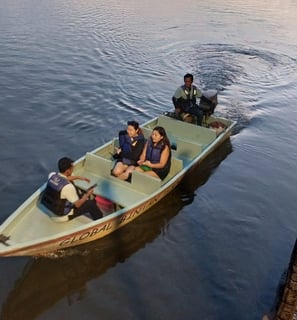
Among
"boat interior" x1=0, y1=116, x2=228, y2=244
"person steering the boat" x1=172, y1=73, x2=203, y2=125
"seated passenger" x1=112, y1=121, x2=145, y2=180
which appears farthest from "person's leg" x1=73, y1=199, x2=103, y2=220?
"person steering the boat" x1=172, y1=73, x2=203, y2=125

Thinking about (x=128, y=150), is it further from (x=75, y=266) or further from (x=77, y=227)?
(x=75, y=266)

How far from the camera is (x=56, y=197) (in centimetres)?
754

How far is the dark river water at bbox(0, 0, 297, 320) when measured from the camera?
7648 millimetres

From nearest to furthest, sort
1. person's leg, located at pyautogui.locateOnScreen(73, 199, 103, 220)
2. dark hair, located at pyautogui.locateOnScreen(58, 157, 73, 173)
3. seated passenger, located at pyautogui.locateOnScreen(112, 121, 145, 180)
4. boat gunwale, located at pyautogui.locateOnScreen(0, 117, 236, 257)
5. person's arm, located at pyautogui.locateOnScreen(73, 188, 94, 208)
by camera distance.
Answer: boat gunwale, located at pyautogui.locateOnScreen(0, 117, 236, 257) → dark hair, located at pyautogui.locateOnScreen(58, 157, 73, 173) → person's arm, located at pyautogui.locateOnScreen(73, 188, 94, 208) → person's leg, located at pyautogui.locateOnScreen(73, 199, 103, 220) → seated passenger, located at pyautogui.locateOnScreen(112, 121, 145, 180)

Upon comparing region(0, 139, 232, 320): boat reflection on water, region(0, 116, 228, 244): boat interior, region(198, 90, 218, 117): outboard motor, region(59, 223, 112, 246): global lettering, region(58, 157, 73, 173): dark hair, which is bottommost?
region(0, 139, 232, 320): boat reflection on water

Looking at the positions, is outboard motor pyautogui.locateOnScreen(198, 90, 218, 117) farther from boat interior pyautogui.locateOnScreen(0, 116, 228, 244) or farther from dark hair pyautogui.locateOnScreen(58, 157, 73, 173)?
dark hair pyautogui.locateOnScreen(58, 157, 73, 173)

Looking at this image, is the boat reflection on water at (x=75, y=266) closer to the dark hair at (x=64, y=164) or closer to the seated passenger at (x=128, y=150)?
the seated passenger at (x=128, y=150)

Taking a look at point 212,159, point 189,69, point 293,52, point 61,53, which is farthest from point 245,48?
point 212,159

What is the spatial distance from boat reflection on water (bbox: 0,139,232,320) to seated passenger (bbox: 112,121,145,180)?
1.20 meters

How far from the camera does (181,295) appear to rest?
25.3ft

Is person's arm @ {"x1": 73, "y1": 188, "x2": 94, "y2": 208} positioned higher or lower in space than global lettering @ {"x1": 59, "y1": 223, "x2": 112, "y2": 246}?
higher

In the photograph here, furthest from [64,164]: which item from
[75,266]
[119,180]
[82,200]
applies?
[119,180]

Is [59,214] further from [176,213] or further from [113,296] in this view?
[176,213]

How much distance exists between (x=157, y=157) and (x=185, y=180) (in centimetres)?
215
